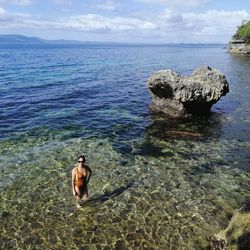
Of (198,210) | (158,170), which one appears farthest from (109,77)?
(198,210)

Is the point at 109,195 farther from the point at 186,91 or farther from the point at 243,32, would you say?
the point at 243,32

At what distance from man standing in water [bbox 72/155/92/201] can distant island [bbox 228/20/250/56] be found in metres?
118

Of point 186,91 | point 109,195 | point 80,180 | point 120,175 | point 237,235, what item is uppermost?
point 237,235

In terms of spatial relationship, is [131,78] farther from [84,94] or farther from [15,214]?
[15,214]

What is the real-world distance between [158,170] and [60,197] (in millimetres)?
7195

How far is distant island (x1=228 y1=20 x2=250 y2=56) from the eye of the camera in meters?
126

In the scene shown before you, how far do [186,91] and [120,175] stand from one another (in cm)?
1514

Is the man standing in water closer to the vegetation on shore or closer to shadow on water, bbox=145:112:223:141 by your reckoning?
shadow on water, bbox=145:112:223:141

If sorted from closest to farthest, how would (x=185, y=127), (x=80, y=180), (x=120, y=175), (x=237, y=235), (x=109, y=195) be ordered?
(x=237, y=235) → (x=80, y=180) → (x=109, y=195) → (x=120, y=175) → (x=185, y=127)

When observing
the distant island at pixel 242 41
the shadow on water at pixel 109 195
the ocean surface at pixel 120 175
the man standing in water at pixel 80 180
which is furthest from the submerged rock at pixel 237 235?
the distant island at pixel 242 41

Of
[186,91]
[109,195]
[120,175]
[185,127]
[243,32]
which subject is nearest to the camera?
[109,195]

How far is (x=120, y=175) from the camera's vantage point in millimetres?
21969

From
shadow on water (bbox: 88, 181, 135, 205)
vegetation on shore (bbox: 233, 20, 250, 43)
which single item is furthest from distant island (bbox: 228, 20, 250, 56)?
shadow on water (bbox: 88, 181, 135, 205)

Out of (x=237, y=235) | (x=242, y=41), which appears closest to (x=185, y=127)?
(x=237, y=235)
